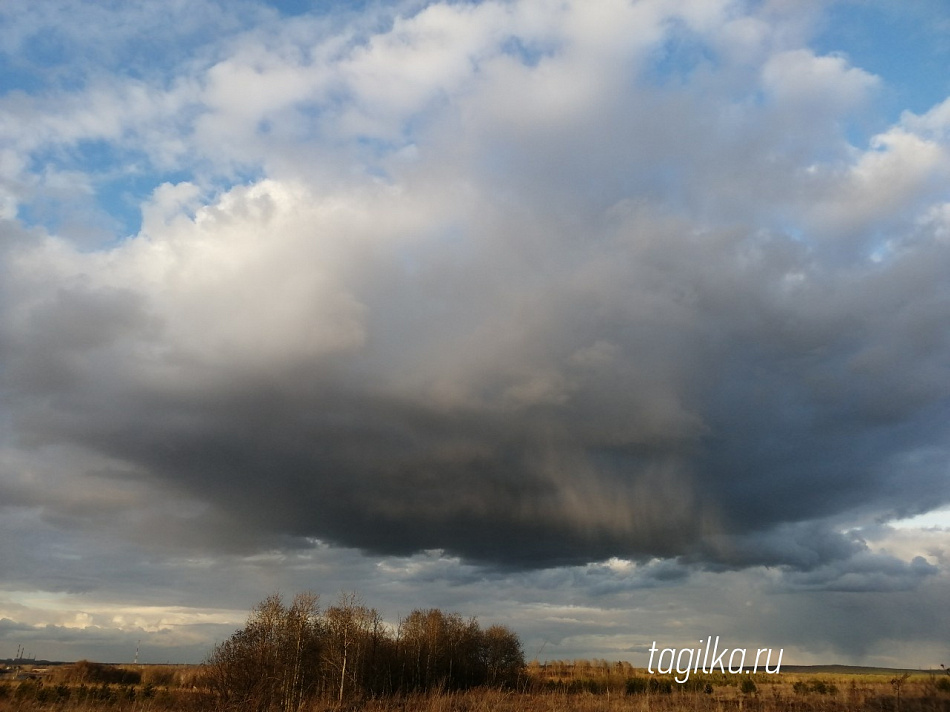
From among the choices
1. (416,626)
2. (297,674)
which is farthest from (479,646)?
(297,674)

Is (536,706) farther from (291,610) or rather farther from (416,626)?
(416,626)

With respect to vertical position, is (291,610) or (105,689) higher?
(291,610)

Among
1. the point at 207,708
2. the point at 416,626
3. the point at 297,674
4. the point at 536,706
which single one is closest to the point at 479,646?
the point at 416,626

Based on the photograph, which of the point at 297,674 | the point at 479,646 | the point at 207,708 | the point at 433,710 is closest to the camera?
the point at 433,710

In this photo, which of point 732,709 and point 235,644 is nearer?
point 732,709

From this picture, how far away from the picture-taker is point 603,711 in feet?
120

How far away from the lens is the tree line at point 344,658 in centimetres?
5716

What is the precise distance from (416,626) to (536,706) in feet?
219

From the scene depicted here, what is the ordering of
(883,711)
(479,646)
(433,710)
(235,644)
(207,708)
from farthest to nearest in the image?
(479,646) → (235,644) → (207,708) → (433,710) → (883,711)

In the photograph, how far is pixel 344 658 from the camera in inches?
2906

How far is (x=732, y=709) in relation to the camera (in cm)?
3991

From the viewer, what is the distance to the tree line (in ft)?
188

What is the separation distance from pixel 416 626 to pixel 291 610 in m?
37.9

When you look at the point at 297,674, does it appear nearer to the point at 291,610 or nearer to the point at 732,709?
the point at 291,610
